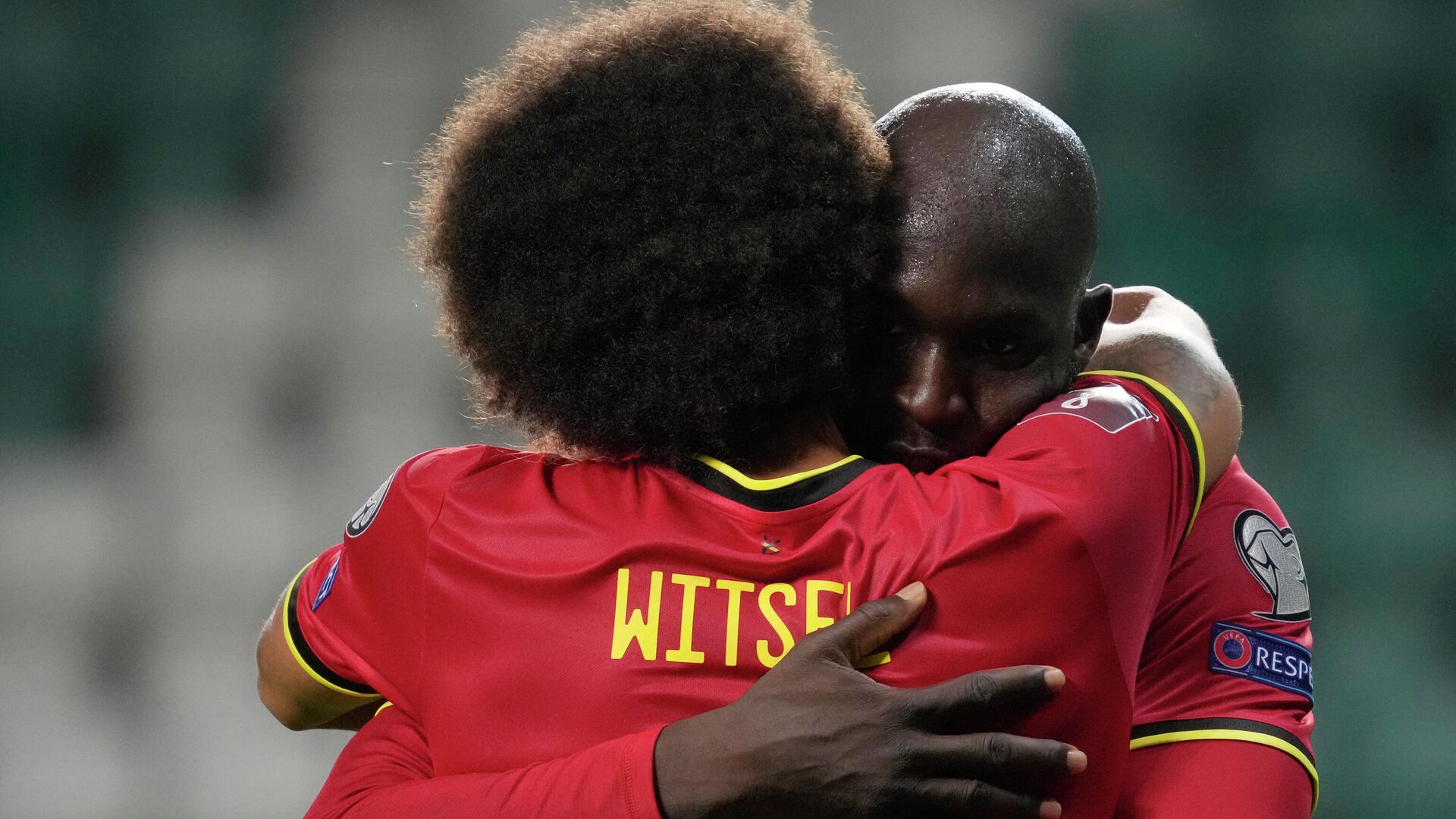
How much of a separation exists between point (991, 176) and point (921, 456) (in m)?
0.29

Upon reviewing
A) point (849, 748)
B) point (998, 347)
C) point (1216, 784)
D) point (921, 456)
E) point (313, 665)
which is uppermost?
point (998, 347)

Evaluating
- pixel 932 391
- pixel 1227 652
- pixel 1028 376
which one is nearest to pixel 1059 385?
pixel 1028 376

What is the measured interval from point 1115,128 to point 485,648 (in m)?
2.97

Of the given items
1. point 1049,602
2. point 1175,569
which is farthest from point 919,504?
point 1175,569

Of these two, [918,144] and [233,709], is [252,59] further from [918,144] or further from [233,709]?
[918,144]

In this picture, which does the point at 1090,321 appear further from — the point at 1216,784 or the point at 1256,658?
the point at 1216,784

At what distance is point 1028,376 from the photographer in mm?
1297

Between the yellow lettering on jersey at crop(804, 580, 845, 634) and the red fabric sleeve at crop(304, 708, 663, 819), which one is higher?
the yellow lettering on jersey at crop(804, 580, 845, 634)

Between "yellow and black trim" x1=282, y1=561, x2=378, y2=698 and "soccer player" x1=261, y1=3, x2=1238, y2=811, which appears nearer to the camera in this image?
"soccer player" x1=261, y1=3, x2=1238, y2=811

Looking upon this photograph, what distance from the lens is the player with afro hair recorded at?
1.15 meters

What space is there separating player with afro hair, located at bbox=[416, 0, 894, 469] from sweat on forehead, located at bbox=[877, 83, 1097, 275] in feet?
0.16

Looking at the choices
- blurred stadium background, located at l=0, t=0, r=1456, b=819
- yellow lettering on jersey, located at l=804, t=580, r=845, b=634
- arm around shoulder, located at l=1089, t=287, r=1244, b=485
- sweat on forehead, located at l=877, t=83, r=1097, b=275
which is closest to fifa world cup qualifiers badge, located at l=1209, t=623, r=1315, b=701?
arm around shoulder, located at l=1089, t=287, r=1244, b=485

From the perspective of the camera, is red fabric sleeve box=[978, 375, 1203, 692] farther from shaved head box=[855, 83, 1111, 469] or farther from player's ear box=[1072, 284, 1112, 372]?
player's ear box=[1072, 284, 1112, 372]

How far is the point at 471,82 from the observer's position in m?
1.51
